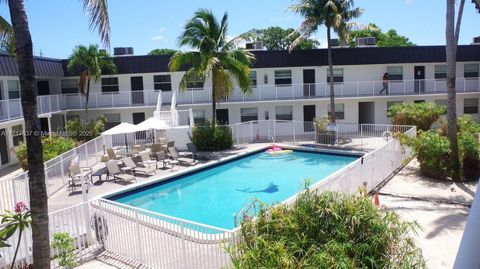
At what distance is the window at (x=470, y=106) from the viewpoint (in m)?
31.5

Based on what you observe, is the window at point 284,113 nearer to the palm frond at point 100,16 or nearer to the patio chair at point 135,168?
the patio chair at point 135,168

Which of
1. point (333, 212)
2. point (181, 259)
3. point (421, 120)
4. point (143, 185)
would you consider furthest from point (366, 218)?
point (421, 120)

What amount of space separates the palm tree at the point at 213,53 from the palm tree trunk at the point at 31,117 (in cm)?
1636

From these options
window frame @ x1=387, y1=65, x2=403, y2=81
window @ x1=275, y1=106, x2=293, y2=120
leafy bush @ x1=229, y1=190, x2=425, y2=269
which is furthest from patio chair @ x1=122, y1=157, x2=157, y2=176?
window frame @ x1=387, y1=65, x2=403, y2=81

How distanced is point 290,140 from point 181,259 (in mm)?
18996

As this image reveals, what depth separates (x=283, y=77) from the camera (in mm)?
29797

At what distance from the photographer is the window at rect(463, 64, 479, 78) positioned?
103ft

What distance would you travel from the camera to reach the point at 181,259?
807cm

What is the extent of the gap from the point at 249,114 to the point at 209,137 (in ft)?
21.5

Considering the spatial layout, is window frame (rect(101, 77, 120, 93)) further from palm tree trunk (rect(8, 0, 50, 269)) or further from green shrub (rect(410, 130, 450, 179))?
palm tree trunk (rect(8, 0, 50, 269))

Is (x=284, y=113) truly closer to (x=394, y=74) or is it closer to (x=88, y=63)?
(x=394, y=74)

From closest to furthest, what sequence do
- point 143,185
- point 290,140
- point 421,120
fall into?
point 143,185 → point 421,120 → point 290,140

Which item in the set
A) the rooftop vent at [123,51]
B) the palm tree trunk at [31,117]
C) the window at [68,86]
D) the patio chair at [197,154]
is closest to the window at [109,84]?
the window at [68,86]

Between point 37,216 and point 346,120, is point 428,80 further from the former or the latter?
point 37,216
